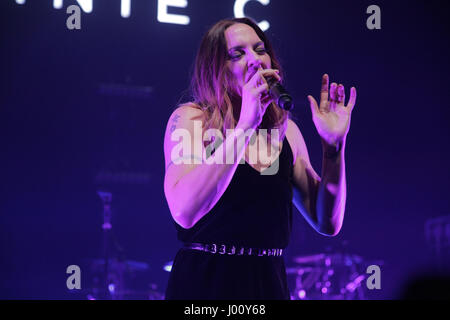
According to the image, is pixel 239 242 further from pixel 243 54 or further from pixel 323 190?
pixel 243 54

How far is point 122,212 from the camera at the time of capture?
4.05 meters

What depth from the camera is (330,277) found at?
4.42m

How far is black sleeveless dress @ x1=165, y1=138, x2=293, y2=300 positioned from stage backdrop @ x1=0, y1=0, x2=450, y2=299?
8.35ft

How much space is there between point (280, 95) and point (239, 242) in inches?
11.6

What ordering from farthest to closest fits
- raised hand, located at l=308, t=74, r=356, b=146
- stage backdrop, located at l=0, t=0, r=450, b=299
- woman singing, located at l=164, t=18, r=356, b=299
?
stage backdrop, located at l=0, t=0, r=450, b=299 < raised hand, located at l=308, t=74, r=356, b=146 < woman singing, located at l=164, t=18, r=356, b=299

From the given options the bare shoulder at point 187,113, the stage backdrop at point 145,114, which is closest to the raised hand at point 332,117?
the bare shoulder at point 187,113

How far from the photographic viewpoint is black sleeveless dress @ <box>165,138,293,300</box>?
1.10 metres

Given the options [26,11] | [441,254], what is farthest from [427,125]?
[26,11]

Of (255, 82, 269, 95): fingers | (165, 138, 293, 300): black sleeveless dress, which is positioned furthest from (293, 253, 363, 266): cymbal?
(255, 82, 269, 95): fingers

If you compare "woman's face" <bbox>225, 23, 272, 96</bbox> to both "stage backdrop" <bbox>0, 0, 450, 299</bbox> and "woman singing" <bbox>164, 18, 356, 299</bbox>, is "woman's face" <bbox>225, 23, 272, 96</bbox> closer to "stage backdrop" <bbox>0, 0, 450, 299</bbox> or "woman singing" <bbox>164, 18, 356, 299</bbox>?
"woman singing" <bbox>164, 18, 356, 299</bbox>

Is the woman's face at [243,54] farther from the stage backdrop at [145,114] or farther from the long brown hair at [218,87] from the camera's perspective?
the stage backdrop at [145,114]

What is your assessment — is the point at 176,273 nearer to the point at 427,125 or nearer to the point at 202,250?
the point at 202,250

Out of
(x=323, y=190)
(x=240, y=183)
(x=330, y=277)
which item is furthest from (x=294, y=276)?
(x=240, y=183)

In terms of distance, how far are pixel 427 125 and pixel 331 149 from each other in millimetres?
3305
